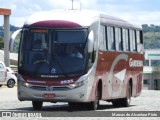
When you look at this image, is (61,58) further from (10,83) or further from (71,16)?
(10,83)

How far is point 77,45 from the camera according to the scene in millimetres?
22688

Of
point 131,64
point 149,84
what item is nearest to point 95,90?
point 131,64

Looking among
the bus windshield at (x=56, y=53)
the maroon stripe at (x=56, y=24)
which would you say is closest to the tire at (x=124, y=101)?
the bus windshield at (x=56, y=53)

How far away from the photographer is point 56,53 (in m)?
22.7

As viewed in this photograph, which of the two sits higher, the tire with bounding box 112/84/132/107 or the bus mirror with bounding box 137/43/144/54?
the bus mirror with bounding box 137/43/144/54

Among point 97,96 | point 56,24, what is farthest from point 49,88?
point 97,96

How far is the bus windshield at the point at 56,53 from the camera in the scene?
890 inches

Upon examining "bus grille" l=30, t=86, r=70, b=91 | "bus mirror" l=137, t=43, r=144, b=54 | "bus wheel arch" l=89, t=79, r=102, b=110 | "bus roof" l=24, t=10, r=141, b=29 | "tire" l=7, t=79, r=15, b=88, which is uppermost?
"bus roof" l=24, t=10, r=141, b=29

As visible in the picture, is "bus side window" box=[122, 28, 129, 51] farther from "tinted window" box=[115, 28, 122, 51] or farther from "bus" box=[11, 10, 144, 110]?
"bus" box=[11, 10, 144, 110]

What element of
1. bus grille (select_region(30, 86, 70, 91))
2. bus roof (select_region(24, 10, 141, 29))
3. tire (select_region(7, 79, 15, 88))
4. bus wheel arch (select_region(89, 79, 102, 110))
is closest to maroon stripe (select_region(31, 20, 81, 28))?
bus roof (select_region(24, 10, 141, 29))

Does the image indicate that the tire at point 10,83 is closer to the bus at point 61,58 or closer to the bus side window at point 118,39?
the bus side window at point 118,39

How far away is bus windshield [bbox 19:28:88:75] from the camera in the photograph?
22.6m

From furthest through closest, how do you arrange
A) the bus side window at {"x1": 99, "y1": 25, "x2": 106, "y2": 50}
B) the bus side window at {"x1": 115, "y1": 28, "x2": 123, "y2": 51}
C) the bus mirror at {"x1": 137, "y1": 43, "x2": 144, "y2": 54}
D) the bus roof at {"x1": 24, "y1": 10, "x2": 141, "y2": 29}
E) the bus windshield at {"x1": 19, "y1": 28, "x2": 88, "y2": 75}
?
the bus mirror at {"x1": 137, "y1": 43, "x2": 144, "y2": 54} < the bus side window at {"x1": 115, "y1": 28, "x2": 123, "y2": 51} < the bus side window at {"x1": 99, "y1": 25, "x2": 106, "y2": 50} < the bus roof at {"x1": 24, "y1": 10, "x2": 141, "y2": 29} < the bus windshield at {"x1": 19, "y1": 28, "x2": 88, "y2": 75}

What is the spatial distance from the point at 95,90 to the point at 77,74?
1425mm
